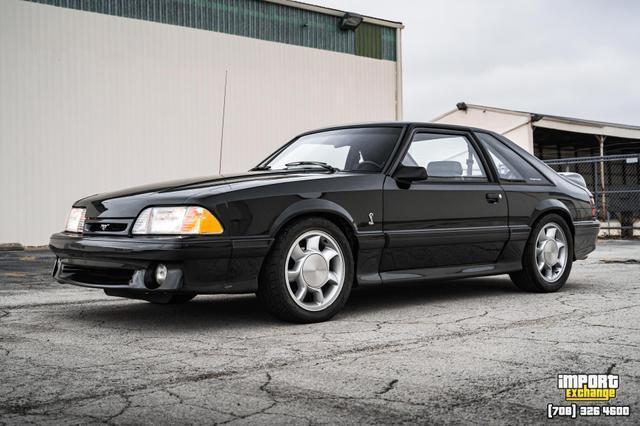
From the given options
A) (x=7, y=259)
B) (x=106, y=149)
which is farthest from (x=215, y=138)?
(x=7, y=259)

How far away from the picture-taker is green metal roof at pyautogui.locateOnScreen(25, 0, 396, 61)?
16.5 meters

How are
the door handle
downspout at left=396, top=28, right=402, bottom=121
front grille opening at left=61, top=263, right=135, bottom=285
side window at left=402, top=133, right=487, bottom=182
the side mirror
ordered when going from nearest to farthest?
front grille opening at left=61, top=263, right=135, bottom=285
the side mirror
side window at left=402, top=133, right=487, bottom=182
the door handle
downspout at left=396, top=28, right=402, bottom=121

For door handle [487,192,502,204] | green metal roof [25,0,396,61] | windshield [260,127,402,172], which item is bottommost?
door handle [487,192,502,204]

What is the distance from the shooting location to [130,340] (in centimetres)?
415

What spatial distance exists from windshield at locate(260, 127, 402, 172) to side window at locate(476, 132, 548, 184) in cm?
105

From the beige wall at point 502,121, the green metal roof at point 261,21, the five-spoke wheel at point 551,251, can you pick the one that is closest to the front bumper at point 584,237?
the five-spoke wheel at point 551,251

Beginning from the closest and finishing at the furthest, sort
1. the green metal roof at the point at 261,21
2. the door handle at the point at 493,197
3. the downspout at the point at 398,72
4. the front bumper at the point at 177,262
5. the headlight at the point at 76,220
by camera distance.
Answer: the front bumper at the point at 177,262, the headlight at the point at 76,220, the door handle at the point at 493,197, the green metal roof at the point at 261,21, the downspout at the point at 398,72

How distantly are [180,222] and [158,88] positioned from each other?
43.6 feet

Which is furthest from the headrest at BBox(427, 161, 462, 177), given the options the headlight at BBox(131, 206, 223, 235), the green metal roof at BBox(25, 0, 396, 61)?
the green metal roof at BBox(25, 0, 396, 61)

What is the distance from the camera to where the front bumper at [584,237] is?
6.63 m

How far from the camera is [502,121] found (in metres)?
26.5

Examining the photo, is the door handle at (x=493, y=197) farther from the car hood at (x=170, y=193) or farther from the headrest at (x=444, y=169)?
the car hood at (x=170, y=193)

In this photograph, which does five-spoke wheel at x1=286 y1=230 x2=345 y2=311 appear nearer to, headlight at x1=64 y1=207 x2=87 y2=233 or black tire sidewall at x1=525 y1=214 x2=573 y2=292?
headlight at x1=64 y1=207 x2=87 y2=233

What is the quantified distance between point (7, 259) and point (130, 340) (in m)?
7.73
